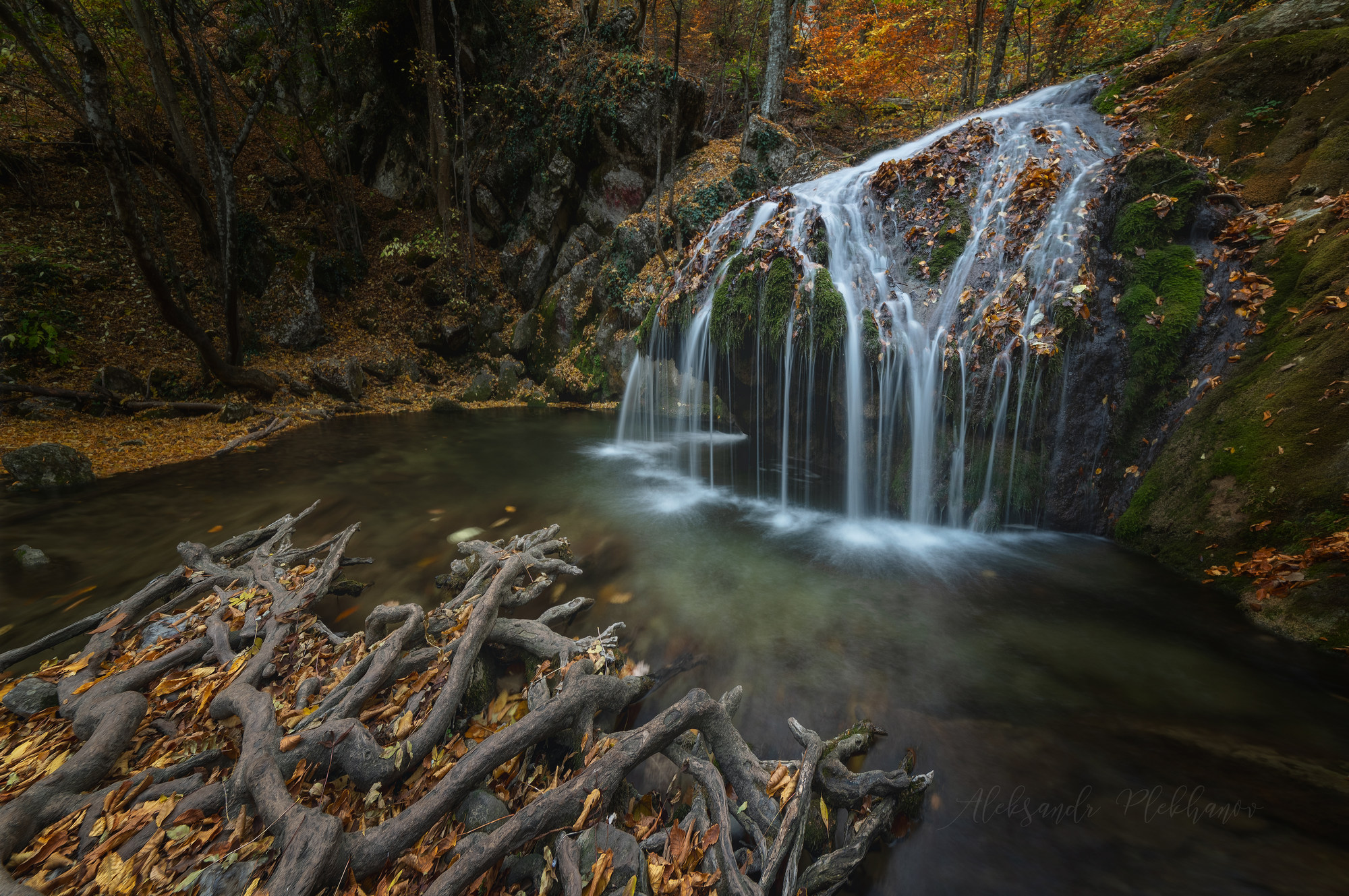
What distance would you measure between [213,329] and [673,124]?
1348 centimetres

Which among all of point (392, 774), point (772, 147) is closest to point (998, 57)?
point (772, 147)

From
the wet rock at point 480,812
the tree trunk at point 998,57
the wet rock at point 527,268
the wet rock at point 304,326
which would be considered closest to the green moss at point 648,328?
the wet rock at point 480,812

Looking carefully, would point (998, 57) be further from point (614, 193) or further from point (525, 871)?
point (525, 871)

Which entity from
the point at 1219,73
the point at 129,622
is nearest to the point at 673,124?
the point at 1219,73

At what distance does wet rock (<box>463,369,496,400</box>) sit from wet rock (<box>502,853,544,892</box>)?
1319 centimetres

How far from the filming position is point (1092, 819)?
2381 millimetres

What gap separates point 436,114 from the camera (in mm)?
13609

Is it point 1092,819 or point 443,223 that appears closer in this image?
point 1092,819

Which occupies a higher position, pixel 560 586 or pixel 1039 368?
pixel 1039 368

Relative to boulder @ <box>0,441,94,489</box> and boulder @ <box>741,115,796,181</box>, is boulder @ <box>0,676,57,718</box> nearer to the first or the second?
boulder @ <box>0,441,94,489</box>

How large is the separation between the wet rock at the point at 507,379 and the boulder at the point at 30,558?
981 centimetres

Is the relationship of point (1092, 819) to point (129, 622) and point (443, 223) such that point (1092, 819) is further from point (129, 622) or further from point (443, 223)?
point (443, 223)

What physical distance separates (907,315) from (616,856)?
6521mm

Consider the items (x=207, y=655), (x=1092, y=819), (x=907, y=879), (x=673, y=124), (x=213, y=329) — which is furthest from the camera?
(x=673, y=124)
